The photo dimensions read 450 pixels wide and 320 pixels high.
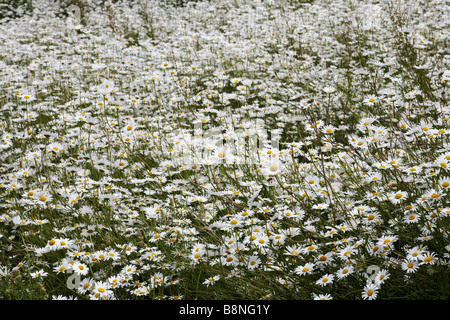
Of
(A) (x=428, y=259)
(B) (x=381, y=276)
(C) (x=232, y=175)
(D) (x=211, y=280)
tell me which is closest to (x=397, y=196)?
(A) (x=428, y=259)

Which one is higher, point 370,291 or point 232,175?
point 232,175

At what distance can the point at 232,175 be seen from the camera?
362 cm

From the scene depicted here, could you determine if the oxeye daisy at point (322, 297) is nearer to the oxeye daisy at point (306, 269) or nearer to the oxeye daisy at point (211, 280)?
the oxeye daisy at point (306, 269)

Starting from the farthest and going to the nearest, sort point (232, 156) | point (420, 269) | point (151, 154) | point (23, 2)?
point (23, 2) < point (151, 154) < point (232, 156) < point (420, 269)

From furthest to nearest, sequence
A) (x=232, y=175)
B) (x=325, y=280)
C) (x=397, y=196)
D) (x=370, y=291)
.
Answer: (x=232, y=175) → (x=397, y=196) → (x=325, y=280) → (x=370, y=291)

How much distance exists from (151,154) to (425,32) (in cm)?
551

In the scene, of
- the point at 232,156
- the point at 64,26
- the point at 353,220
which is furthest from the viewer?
the point at 64,26

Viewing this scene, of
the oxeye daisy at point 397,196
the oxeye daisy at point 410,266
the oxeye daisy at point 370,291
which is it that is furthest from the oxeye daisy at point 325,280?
the oxeye daisy at point 397,196

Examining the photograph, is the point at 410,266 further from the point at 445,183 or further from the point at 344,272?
the point at 445,183

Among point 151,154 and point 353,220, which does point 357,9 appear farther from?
point 353,220

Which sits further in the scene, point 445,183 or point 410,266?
point 445,183

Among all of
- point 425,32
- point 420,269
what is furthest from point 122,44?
point 420,269

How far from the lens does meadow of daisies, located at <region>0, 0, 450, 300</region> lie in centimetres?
231

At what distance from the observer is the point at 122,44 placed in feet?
26.2
